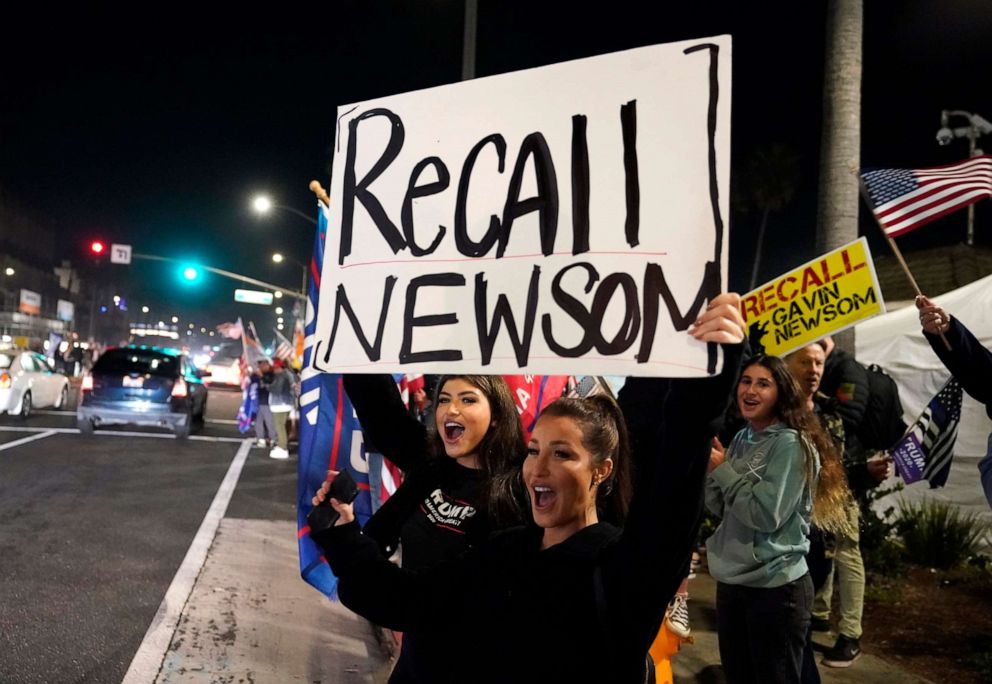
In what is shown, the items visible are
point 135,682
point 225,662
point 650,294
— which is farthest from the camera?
point 225,662

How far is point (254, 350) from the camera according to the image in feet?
49.9

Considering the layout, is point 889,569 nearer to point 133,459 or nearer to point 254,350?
point 133,459

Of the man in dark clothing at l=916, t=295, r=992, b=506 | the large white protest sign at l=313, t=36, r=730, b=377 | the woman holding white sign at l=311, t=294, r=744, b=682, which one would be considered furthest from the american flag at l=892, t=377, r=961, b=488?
the large white protest sign at l=313, t=36, r=730, b=377

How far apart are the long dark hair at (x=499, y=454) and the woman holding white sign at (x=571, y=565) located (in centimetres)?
45

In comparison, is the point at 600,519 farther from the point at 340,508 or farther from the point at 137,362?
the point at 137,362

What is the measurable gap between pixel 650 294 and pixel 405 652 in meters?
1.20

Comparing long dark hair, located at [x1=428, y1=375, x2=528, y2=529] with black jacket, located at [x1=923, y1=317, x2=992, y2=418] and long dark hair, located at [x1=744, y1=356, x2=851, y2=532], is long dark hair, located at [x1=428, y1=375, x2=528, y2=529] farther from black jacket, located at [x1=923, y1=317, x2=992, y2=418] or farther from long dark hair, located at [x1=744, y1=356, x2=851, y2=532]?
black jacket, located at [x1=923, y1=317, x2=992, y2=418]

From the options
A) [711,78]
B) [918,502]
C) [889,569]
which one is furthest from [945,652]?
[711,78]

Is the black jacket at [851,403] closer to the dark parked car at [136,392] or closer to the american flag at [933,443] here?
the american flag at [933,443]

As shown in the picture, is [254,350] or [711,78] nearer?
[711,78]

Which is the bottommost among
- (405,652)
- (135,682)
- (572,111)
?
(135,682)

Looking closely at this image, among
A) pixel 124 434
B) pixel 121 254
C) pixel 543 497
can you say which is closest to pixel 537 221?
pixel 543 497

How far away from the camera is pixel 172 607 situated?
542cm

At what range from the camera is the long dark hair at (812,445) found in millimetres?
3289
